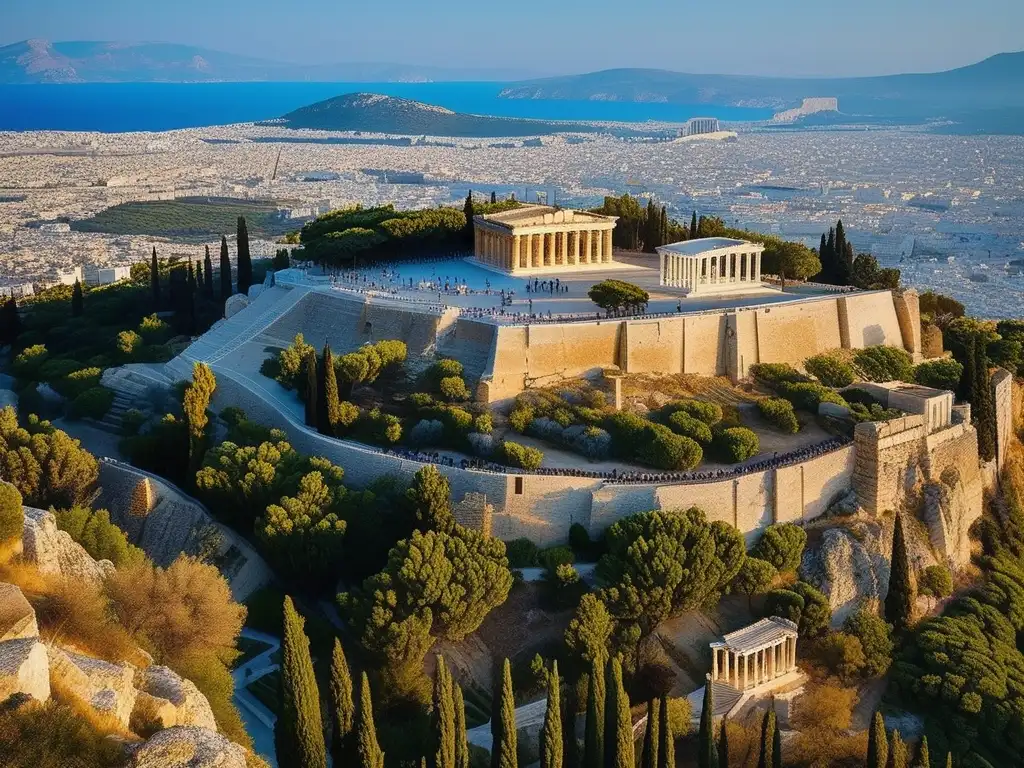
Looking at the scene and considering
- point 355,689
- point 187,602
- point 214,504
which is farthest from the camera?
point 214,504

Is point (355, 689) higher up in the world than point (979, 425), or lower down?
lower down

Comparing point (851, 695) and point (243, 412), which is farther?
point (243, 412)

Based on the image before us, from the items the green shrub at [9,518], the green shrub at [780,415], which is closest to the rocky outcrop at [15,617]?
the green shrub at [9,518]

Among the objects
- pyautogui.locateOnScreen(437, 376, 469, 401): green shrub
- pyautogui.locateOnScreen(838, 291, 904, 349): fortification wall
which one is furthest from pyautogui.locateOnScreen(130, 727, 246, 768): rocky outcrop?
pyautogui.locateOnScreen(838, 291, 904, 349): fortification wall

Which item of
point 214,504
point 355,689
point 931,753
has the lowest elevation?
point 931,753

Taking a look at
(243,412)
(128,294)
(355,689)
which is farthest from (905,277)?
(355,689)

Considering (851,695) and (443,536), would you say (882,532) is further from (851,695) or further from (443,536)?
(443,536)

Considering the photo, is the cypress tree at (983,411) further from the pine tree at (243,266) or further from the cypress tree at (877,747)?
the pine tree at (243,266)

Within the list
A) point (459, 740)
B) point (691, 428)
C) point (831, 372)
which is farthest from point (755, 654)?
point (831, 372)
